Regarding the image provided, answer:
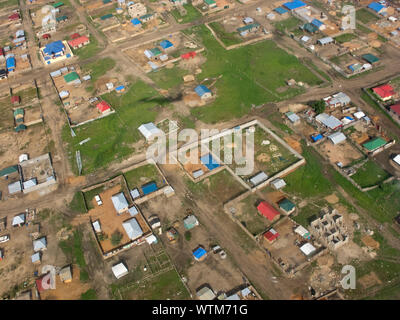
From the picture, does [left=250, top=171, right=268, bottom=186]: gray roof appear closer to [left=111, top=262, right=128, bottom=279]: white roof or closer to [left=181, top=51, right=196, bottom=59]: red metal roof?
[left=111, top=262, right=128, bottom=279]: white roof

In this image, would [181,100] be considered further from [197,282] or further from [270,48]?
[197,282]

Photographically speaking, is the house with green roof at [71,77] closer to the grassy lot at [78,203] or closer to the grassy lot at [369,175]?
the grassy lot at [78,203]

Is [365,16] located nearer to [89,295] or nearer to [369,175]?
[369,175]

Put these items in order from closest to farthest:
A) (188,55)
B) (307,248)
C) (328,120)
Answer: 1. (307,248)
2. (328,120)
3. (188,55)

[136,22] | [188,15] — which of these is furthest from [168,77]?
[188,15]

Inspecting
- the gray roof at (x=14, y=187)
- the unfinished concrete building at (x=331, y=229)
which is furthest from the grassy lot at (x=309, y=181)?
the gray roof at (x=14, y=187)

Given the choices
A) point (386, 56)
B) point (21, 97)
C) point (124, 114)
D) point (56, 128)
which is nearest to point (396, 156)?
point (386, 56)
